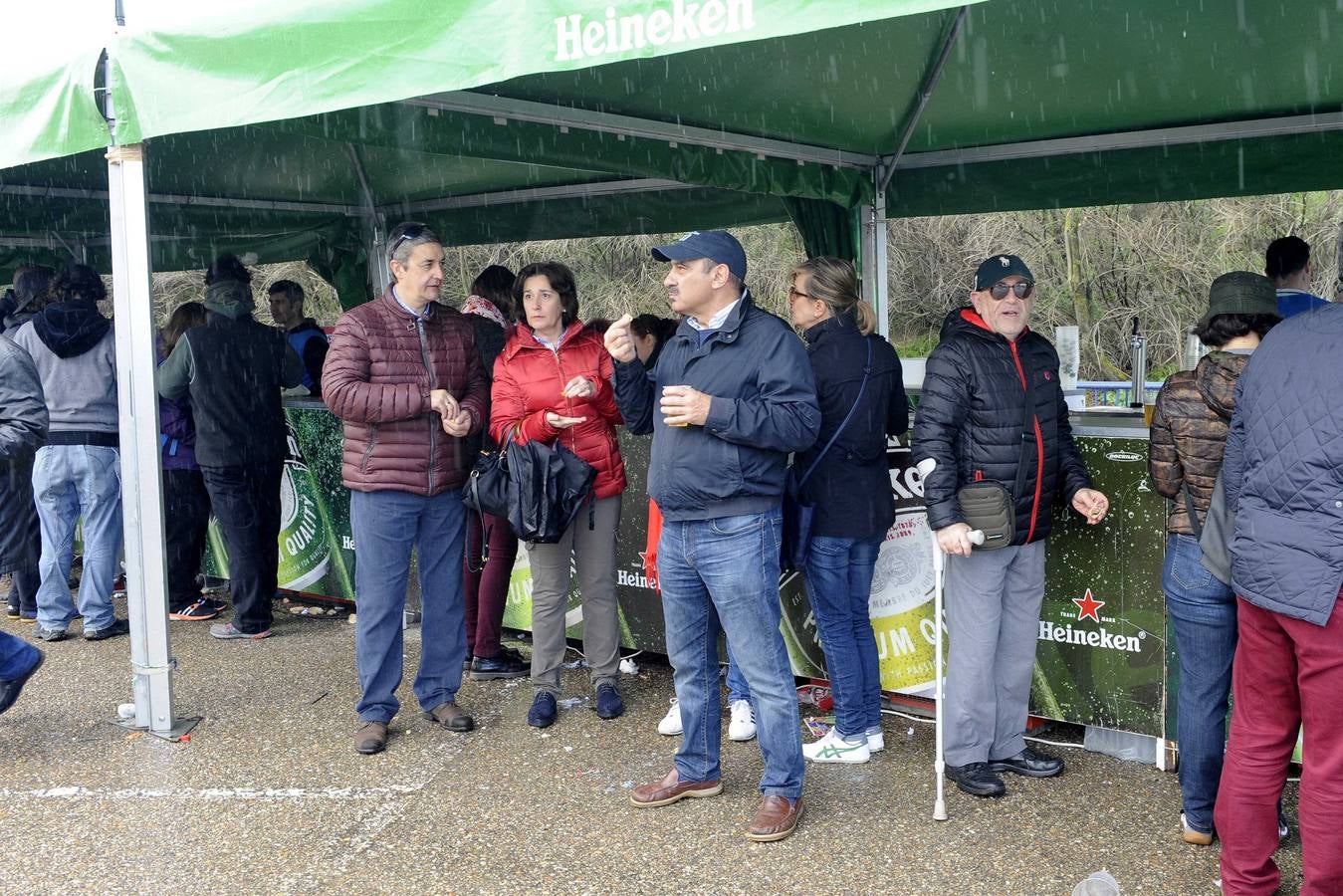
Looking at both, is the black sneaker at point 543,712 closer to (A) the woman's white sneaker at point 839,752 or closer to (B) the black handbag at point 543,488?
(B) the black handbag at point 543,488

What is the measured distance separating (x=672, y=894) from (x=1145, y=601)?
1907 mm

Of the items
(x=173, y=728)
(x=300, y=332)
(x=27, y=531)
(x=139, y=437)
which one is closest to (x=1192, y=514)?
(x=139, y=437)

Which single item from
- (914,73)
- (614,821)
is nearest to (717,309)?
(614,821)

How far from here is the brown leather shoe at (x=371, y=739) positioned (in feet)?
13.9

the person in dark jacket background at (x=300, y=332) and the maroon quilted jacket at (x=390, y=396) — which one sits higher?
the person in dark jacket background at (x=300, y=332)

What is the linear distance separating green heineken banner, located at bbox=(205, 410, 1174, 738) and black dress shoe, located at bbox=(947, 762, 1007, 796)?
0.54 meters

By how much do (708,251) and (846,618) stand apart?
1412mm

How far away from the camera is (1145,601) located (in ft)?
12.9

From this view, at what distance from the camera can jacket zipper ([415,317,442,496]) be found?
13.9ft

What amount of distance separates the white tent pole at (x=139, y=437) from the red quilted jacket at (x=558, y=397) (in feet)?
4.13

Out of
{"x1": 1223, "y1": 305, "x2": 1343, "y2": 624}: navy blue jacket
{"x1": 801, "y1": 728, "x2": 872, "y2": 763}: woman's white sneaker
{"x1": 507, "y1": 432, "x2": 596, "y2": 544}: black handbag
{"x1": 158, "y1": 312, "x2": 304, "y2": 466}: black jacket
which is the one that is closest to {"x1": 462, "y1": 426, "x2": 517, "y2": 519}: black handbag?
{"x1": 507, "y1": 432, "x2": 596, "y2": 544}: black handbag

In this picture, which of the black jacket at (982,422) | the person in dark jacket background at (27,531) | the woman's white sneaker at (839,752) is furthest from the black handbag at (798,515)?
the person in dark jacket background at (27,531)

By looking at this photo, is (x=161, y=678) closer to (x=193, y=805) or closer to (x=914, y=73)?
(x=193, y=805)

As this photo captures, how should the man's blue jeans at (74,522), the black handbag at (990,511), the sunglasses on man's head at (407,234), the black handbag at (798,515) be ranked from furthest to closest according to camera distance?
the man's blue jeans at (74,522)
the sunglasses on man's head at (407,234)
the black handbag at (798,515)
the black handbag at (990,511)
